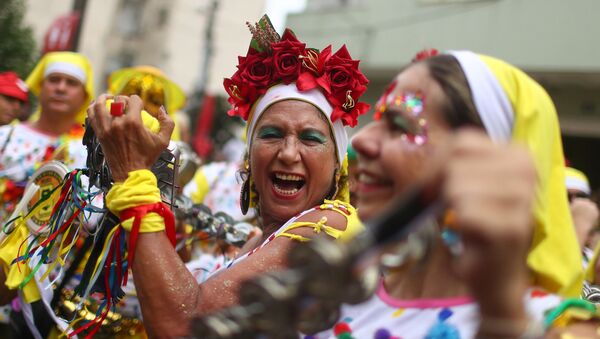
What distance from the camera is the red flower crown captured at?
2.88m

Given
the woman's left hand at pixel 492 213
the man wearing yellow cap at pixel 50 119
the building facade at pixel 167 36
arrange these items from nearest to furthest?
the woman's left hand at pixel 492 213
the man wearing yellow cap at pixel 50 119
the building facade at pixel 167 36

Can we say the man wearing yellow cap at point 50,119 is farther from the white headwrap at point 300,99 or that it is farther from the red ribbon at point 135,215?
the red ribbon at point 135,215

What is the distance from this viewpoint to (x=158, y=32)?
34.5 m

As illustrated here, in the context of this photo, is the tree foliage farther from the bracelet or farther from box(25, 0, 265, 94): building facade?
box(25, 0, 265, 94): building facade

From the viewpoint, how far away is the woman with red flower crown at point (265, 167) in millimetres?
2164

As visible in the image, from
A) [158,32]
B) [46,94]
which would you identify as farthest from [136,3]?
[46,94]

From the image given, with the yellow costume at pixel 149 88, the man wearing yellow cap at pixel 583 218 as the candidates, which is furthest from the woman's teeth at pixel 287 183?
the man wearing yellow cap at pixel 583 218

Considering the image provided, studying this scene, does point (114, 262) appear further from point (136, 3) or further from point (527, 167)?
point (136, 3)

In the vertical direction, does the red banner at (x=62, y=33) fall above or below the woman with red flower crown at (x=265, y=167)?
above

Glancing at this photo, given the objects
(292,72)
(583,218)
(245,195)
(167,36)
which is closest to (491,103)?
(292,72)

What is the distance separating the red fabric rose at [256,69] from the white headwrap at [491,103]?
131 cm

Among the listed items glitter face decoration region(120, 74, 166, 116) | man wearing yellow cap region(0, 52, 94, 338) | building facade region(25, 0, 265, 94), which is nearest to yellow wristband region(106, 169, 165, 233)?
man wearing yellow cap region(0, 52, 94, 338)

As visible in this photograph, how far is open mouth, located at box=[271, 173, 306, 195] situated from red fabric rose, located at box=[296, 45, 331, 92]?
0.36m

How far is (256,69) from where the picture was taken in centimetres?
295
